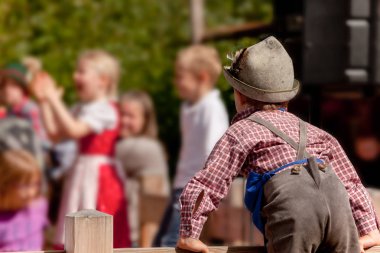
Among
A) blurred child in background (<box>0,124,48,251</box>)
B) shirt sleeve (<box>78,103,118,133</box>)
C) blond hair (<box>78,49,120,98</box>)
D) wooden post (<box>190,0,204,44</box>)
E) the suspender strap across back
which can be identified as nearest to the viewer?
the suspender strap across back

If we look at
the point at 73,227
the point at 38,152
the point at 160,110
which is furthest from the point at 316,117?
the point at 160,110

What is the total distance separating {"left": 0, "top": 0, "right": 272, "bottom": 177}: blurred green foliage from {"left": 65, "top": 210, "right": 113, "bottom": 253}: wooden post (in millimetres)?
8402

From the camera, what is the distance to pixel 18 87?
9742 mm

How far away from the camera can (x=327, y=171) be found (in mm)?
3502

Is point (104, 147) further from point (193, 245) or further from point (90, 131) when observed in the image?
point (193, 245)

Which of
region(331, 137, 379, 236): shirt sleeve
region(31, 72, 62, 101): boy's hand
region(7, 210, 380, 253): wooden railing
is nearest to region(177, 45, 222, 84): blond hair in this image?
region(31, 72, 62, 101): boy's hand

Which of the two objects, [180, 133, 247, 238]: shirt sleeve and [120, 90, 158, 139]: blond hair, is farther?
[120, 90, 158, 139]: blond hair

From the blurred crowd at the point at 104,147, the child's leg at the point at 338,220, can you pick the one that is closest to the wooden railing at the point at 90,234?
the child's leg at the point at 338,220

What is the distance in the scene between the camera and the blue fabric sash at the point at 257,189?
3.49 metres

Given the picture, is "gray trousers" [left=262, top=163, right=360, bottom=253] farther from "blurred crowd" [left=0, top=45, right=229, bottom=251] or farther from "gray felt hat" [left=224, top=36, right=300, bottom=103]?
"blurred crowd" [left=0, top=45, right=229, bottom=251]

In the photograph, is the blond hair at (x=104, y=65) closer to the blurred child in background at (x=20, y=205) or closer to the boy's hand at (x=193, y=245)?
the blurred child in background at (x=20, y=205)

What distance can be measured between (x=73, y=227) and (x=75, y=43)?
31.3 feet

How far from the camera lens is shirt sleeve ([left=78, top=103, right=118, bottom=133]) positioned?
7684mm

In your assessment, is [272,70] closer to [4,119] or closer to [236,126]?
[236,126]
